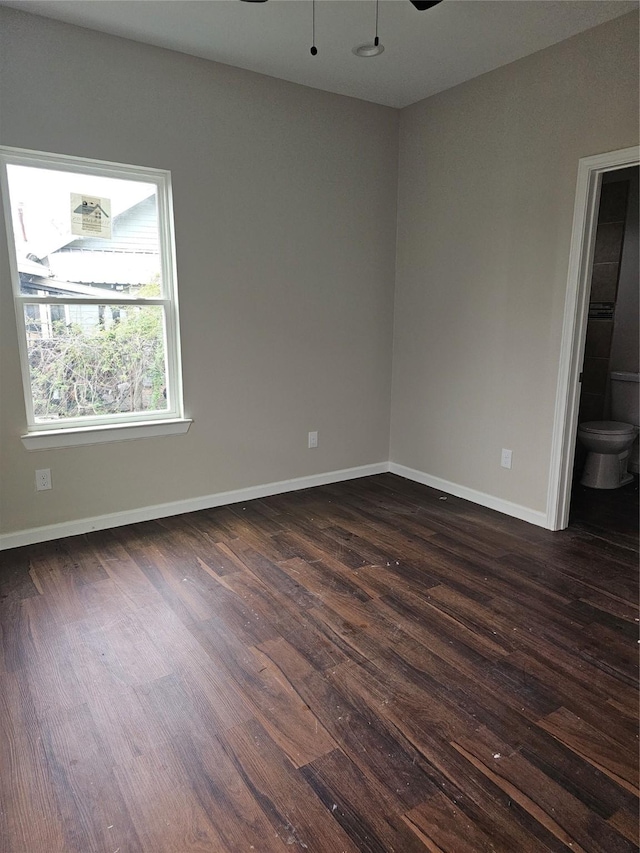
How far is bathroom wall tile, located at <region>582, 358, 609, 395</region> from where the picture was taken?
14.7ft

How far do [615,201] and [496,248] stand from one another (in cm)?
167

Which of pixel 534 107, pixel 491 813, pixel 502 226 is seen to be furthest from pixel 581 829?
pixel 534 107

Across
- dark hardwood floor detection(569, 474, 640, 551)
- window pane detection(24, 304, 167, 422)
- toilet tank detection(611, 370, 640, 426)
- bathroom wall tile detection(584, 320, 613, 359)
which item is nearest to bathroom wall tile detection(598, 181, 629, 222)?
bathroom wall tile detection(584, 320, 613, 359)

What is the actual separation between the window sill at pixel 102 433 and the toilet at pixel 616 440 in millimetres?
2946

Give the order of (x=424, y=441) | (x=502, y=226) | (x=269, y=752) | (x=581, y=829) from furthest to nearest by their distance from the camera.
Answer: (x=424, y=441), (x=502, y=226), (x=269, y=752), (x=581, y=829)

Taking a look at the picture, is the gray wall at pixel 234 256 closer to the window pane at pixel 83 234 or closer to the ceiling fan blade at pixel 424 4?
the window pane at pixel 83 234

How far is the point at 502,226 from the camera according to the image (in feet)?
11.0

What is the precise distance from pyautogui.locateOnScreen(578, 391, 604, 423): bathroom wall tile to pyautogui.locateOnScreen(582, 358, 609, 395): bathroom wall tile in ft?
0.17

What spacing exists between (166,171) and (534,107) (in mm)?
2152

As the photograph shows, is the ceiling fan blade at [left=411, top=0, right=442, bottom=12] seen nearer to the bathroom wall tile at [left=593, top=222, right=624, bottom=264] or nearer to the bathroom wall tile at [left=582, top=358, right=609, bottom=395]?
the bathroom wall tile at [left=593, top=222, right=624, bottom=264]

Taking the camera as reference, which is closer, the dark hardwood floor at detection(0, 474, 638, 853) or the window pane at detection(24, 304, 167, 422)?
the dark hardwood floor at detection(0, 474, 638, 853)

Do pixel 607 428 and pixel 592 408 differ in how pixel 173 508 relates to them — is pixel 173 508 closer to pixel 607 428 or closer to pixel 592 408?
pixel 607 428

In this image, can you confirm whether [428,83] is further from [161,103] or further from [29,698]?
[29,698]

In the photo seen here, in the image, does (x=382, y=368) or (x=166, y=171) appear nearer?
(x=166, y=171)
